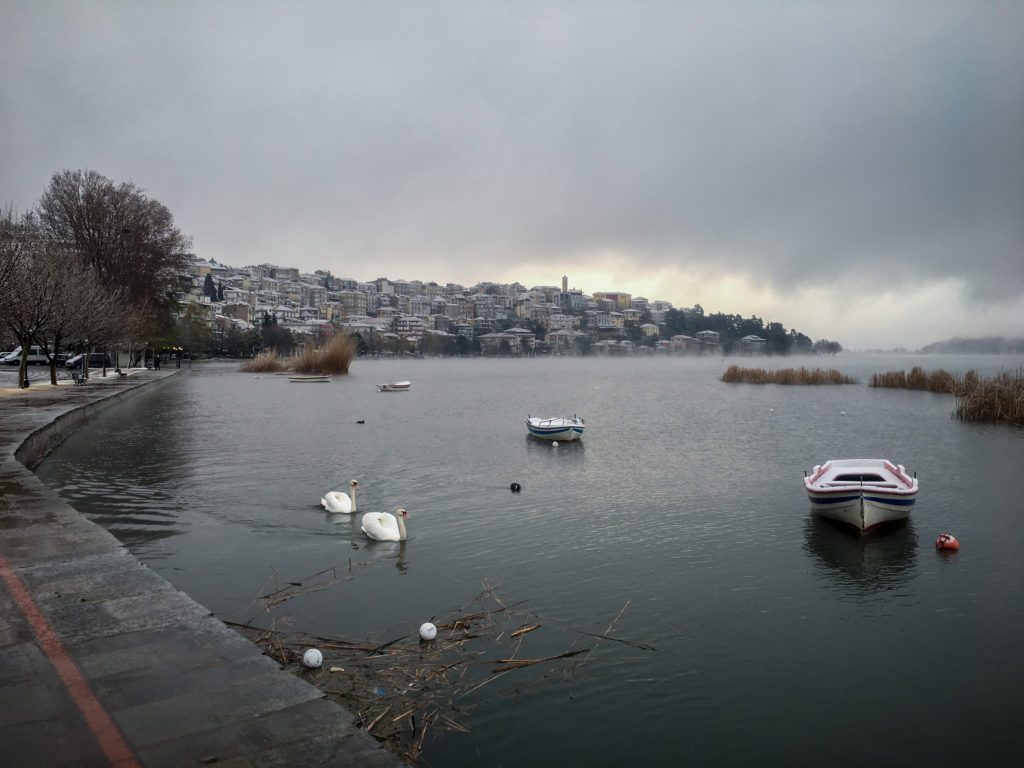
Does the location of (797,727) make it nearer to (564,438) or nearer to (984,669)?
(984,669)

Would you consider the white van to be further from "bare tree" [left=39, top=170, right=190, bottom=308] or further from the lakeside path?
the lakeside path

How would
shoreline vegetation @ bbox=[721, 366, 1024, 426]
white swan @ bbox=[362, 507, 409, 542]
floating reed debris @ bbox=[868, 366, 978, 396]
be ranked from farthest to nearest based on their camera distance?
floating reed debris @ bbox=[868, 366, 978, 396]
shoreline vegetation @ bbox=[721, 366, 1024, 426]
white swan @ bbox=[362, 507, 409, 542]

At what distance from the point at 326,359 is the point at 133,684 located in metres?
66.1

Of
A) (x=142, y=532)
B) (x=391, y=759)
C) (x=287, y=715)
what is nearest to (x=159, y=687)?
(x=287, y=715)

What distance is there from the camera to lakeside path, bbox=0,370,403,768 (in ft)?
14.0

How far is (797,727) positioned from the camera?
21.0ft

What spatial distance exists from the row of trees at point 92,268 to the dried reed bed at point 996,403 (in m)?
37.1

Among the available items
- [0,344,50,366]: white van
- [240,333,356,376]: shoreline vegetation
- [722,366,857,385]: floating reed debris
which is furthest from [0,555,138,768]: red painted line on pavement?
[240,333,356,376]: shoreline vegetation

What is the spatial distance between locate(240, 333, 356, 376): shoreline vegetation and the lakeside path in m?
61.5

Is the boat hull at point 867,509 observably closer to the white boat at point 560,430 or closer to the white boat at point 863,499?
the white boat at point 863,499

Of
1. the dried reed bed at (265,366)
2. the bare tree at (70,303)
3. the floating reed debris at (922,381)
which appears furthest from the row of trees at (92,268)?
the floating reed debris at (922,381)

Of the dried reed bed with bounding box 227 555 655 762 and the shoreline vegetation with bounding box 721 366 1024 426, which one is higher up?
the shoreline vegetation with bounding box 721 366 1024 426

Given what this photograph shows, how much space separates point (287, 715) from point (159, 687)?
3.40ft

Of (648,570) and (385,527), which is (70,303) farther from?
(648,570)
